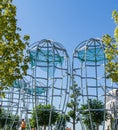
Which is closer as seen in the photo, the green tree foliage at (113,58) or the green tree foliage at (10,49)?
the green tree foliage at (10,49)

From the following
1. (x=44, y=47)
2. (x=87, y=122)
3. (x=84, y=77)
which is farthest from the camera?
(x=87, y=122)

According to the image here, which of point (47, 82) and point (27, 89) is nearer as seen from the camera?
point (47, 82)

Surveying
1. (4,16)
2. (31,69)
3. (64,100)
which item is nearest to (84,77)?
(64,100)

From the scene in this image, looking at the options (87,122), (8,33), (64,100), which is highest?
(8,33)

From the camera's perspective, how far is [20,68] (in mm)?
14375

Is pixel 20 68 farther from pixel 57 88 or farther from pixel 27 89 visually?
pixel 27 89

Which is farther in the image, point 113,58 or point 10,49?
point 113,58

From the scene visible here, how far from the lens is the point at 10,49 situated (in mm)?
13945

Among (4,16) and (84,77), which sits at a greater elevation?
(4,16)

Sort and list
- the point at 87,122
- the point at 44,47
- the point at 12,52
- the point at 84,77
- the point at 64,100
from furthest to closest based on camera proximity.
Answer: the point at 87,122, the point at 44,47, the point at 64,100, the point at 84,77, the point at 12,52

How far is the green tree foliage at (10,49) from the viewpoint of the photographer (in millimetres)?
13594

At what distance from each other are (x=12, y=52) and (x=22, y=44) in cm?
65

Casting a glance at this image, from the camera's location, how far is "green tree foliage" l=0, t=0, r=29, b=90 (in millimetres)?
13594

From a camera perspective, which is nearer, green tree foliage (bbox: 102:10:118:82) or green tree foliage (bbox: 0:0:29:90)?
green tree foliage (bbox: 0:0:29:90)
